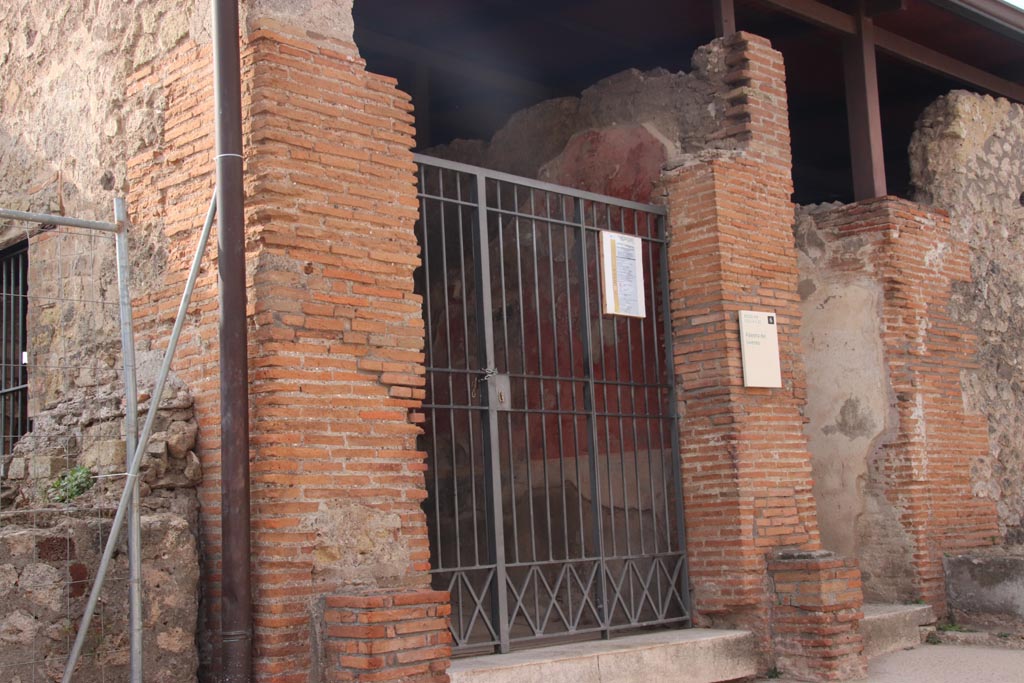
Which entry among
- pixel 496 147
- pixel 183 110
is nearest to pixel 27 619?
pixel 183 110

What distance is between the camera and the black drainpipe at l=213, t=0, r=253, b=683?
4.84 m

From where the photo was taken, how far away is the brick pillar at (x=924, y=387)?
8.69m

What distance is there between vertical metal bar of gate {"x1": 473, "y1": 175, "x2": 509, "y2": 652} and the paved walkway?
198 cm

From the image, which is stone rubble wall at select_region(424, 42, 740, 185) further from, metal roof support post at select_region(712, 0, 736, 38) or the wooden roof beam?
the wooden roof beam

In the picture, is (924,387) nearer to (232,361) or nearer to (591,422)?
(591,422)

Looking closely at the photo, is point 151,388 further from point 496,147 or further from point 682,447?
point 496,147

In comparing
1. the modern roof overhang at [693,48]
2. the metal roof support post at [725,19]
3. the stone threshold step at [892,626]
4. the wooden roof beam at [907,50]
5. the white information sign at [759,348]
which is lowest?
the stone threshold step at [892,626]

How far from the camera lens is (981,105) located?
33.4 feet

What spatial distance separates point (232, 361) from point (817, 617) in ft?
13.2

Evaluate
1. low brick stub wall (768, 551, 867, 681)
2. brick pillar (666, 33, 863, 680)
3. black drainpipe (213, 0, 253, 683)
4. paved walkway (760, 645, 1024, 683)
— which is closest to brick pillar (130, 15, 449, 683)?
black drainpipe (213, 0, 253, 683)

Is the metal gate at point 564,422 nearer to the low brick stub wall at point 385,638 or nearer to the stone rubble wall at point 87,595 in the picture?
the low brick stub wall at point 385,638

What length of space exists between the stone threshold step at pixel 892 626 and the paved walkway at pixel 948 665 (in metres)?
0.06

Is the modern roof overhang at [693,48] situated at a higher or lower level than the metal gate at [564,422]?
higher

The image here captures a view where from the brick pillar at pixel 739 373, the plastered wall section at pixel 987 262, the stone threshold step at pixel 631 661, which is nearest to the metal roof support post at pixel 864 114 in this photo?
the plastered wall section at pixel 987 262
